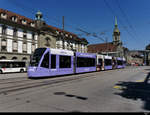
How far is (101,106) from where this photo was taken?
4512 millimetres

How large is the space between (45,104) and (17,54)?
→ 27889 mm

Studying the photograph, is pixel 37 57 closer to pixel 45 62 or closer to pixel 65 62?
pixel 45 62

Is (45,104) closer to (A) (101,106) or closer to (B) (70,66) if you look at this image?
(A) (101,106)

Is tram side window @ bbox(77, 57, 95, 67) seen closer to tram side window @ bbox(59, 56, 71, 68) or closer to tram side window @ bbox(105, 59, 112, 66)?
tram side window @ bbox(59, 56, 71, 68)

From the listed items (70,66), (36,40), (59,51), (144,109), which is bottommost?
(144,109)

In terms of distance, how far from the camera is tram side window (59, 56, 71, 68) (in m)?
13.5

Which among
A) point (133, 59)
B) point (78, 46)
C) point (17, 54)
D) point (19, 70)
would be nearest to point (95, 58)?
point (19, 70)

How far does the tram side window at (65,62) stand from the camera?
13.5 meters

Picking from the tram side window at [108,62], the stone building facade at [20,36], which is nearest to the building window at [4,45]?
the stone building facade at [20,36]

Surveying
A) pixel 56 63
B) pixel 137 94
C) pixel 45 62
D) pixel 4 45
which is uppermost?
pixel 4 45

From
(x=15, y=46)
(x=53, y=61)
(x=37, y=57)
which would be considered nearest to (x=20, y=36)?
(x=15, y=46)

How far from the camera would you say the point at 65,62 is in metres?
14.1

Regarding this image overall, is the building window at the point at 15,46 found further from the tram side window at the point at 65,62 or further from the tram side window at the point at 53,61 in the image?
the tram side window at the point at 53,61

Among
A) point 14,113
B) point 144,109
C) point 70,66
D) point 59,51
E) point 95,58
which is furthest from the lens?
point 95,58
